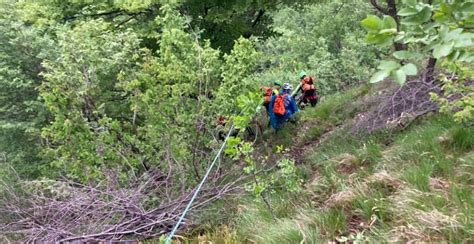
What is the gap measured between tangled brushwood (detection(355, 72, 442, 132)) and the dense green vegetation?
0.03 meters

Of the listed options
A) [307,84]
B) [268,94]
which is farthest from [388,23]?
[307,84]

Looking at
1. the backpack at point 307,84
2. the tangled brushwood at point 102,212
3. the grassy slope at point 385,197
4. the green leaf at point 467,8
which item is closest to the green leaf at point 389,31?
the green leaf at point 467,8

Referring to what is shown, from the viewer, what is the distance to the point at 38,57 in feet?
28.8

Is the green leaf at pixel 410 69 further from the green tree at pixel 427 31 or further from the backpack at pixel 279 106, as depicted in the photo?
the backpack at pixel 279 106

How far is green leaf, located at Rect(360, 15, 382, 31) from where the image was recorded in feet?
4.23

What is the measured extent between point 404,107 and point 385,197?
8.99 feet

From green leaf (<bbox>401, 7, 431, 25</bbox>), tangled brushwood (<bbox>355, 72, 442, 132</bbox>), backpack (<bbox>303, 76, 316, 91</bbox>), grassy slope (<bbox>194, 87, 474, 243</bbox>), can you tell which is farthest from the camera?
backpack (<bbox>303, 76, 316, 91</bbox>)

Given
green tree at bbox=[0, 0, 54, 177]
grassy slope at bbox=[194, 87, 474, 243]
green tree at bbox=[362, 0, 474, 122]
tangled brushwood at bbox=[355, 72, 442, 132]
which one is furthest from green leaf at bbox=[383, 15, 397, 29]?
green tree at bbox=[0, 0, 54, 177]

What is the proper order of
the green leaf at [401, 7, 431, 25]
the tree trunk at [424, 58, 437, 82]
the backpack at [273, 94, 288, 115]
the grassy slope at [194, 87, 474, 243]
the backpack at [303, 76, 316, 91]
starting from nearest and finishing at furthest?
the green leaf at [401, 7, 431, 25] < the grassy slope at [194, 87, 474, 243] < the tree trunk at [424, 58, 437, 82] < the backpack at [273, 94, 288, 115] < the backpack at [303, 76, 316, 91]

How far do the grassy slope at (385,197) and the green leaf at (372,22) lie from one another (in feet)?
7.99

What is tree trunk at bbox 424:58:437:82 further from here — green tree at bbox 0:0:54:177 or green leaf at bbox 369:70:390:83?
green tree at bbox 0:0:54:177

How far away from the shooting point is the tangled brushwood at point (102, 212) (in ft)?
16.7

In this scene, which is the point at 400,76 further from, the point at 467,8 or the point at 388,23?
the point at 467,8

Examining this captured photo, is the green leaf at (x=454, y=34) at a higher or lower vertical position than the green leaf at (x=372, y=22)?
lower
